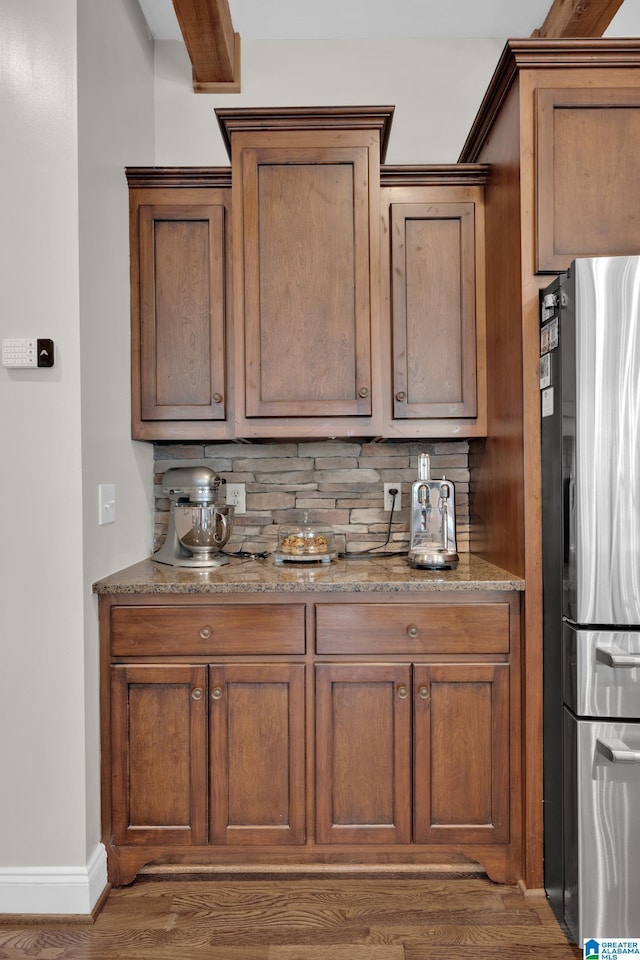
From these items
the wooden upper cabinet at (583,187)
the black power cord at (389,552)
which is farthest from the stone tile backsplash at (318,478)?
the wooden upper cabinet at (583,187)

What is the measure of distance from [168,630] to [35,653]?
1.25ft

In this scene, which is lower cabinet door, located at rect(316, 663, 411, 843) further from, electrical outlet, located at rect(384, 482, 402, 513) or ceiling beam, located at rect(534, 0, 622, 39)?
ceiling beam, located at rect(534, 0, 622, 39)

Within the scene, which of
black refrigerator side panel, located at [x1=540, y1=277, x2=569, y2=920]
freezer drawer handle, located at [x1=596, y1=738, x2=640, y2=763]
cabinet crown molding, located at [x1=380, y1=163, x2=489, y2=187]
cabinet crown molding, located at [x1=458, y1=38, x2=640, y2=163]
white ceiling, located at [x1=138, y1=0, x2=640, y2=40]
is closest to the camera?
freezer drawer handle, located at [x1=596, y1=738, x2=640, y2=763]

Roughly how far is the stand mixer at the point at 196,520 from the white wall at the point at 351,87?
1.43 metres

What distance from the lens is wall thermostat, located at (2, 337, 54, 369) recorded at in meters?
1.76

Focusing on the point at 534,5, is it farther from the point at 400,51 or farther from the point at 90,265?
the point at 90,265

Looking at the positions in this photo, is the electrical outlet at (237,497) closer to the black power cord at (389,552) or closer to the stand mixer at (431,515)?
the black power cord at (389,552)

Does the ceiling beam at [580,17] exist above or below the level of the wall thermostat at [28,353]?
above

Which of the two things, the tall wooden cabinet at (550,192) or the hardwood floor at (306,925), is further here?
the tall wooden cabinet at (550,192)

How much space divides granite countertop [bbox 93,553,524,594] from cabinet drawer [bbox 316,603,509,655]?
0.06m

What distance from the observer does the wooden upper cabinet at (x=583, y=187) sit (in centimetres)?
183

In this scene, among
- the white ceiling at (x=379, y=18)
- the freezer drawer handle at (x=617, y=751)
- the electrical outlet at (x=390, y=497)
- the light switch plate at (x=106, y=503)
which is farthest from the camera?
the electrical outlet at (x=390, y=497)

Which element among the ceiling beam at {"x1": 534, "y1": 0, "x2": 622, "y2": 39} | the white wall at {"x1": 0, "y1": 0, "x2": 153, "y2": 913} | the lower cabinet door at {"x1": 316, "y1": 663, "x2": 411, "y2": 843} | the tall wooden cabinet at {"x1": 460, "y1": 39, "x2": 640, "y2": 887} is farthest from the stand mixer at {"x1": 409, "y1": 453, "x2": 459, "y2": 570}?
the ceiling beam at {"x1": 534, "y1": 0, "x2": 622, "y2": 39}

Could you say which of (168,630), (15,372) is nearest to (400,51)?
(15,372)
